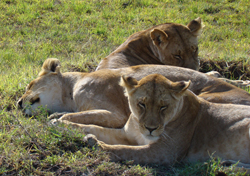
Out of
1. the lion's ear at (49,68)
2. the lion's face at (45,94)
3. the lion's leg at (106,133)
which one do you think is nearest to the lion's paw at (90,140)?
the lion's leg at (106,133)

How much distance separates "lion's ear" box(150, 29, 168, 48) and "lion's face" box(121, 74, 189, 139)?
2.09 m

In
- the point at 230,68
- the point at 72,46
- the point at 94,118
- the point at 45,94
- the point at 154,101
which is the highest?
the point at 154,101

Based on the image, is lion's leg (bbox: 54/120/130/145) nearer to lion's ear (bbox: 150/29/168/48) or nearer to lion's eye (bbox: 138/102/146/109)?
lion's eye (bbox: 138/102/146/109)

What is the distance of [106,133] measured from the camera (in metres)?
3.77

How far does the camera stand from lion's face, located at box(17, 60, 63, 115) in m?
4.38

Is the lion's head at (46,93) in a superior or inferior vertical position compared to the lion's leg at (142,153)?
superior

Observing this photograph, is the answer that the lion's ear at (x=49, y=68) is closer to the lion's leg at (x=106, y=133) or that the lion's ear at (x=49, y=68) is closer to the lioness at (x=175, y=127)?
the lion's leg at (x=106, y=133)

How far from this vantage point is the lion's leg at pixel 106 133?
3730 millimetres

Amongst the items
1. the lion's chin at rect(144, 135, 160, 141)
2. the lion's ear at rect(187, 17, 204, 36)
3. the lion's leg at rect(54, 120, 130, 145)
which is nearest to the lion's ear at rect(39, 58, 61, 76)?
the lion's leg at rect(54, 120, 130, 145)

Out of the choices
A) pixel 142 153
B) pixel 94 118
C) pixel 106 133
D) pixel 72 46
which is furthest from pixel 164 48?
pixel 72 46

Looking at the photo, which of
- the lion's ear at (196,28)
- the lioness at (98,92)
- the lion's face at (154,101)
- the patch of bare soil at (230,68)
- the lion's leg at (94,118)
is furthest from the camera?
the patch of bare soil at (230,68)

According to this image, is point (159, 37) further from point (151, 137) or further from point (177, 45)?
point (151, 137)

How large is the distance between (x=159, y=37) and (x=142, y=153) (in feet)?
8.59

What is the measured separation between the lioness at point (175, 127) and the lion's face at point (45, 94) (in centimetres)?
94
